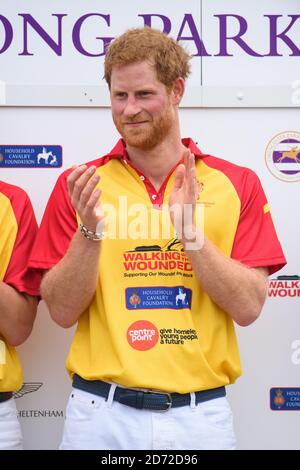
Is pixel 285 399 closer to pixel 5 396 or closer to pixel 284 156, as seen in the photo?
pixel 284 156

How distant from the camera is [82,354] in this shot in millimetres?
2295

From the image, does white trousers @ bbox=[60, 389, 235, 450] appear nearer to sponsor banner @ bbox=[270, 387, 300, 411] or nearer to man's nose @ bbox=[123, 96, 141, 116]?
sponsor banner @ bbox=[270, 387, 300, 411]

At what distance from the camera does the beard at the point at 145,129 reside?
7.54ft

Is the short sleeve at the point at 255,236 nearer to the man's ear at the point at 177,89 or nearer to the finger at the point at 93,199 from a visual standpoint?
the man's ear at the point at 177,89

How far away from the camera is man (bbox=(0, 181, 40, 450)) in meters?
2.42

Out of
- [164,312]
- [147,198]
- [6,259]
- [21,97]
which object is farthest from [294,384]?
[21,97]

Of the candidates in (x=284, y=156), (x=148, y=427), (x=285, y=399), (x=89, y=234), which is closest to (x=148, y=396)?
(x=148, y=427)

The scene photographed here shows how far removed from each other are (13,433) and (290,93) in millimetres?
1573

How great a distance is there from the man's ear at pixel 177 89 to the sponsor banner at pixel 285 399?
1149 millimetres

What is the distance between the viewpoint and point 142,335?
222 centimetres

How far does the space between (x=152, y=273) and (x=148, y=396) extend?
38cm

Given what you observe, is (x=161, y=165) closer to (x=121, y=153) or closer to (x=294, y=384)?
(x=121, y=153)

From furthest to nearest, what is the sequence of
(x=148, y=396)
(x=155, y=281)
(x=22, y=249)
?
1. (x=22, y=249)
2. (x=155, y=281)
3. (x=148, y=396)

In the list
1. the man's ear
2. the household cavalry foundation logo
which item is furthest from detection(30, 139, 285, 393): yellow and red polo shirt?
the household cavalry foundation logo
